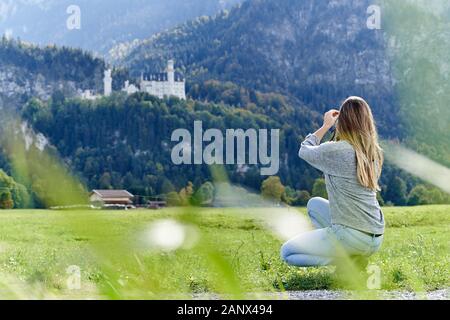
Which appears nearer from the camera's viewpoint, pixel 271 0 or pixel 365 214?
pixel 365 214

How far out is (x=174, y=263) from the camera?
4527 mm

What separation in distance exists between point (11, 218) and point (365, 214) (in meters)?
11.6

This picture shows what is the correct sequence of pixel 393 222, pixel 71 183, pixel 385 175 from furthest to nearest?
1. pixel 385 175
2. pixel 393 222
3. pixel 71 183

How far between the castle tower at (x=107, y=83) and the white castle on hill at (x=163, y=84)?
1.87 feet

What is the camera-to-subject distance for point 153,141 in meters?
22.7

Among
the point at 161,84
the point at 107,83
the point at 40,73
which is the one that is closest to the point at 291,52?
the point at 161,84

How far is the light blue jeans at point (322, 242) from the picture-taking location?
294 centimetres

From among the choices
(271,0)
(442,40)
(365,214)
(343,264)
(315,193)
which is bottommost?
(315,193)

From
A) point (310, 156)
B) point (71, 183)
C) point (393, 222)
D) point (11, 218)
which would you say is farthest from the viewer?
point (11, 218)

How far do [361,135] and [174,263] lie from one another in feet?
6.46

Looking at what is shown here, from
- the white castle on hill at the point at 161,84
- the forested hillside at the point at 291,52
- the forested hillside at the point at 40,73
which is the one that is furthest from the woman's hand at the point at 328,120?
the white castle on hill at the point at 161,84

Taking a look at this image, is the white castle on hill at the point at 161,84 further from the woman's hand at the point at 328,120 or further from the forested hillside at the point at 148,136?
the woman's hand at the point at 328,120

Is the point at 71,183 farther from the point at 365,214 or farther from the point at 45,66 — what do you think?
the point at 45,66
